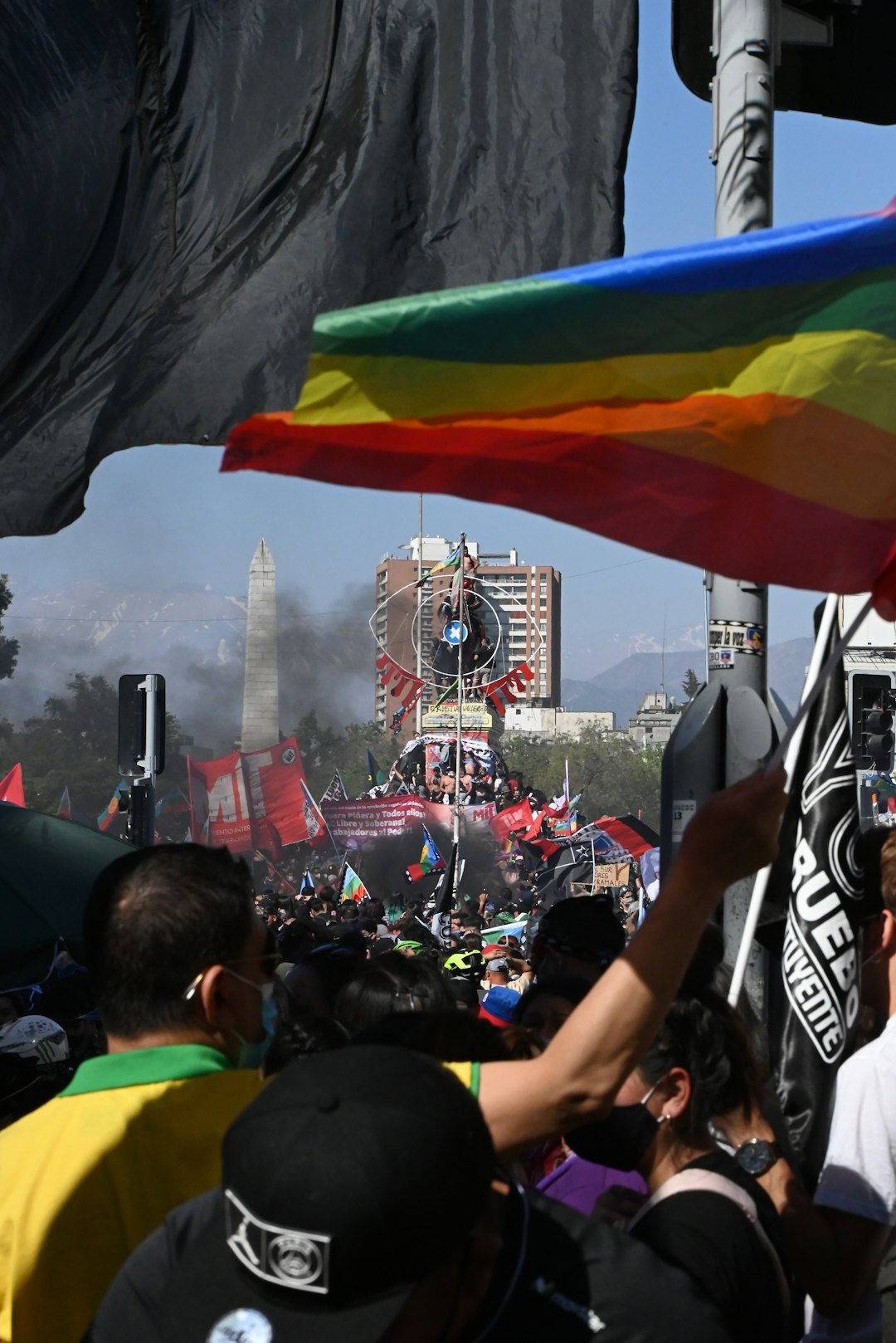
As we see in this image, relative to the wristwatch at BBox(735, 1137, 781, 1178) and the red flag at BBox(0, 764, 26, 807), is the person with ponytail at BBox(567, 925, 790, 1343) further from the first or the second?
the red flag at BBox(0, 764, 26, 807)

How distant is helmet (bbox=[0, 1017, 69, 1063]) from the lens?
219 inches

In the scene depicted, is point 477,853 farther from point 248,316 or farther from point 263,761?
point 248,316

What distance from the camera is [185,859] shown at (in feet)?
7.41

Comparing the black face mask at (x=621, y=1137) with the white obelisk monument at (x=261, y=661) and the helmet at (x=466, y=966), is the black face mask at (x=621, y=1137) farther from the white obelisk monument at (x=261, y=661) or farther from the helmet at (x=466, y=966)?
the white obelisk monument at (x=261, y=661)

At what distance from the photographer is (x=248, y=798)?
44.2 m

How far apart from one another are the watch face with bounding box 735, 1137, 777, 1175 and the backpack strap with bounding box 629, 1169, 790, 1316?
24 cm

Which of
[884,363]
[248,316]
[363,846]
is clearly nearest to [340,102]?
[248,316]

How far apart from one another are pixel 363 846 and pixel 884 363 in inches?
1523

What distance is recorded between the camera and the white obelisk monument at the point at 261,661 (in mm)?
106875

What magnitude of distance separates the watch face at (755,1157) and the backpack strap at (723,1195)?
9.3 inches

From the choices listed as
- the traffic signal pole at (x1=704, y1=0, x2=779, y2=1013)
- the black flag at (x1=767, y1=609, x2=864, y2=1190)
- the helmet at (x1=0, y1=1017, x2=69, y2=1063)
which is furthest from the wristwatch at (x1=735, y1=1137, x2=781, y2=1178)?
the helmet at (x1=0, y1=1017, x2=69, y2=1063)

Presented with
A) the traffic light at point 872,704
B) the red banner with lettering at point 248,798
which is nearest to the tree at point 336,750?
the red banner with lettering at point 248,798

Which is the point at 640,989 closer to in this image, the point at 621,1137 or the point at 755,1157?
the point at 621,1137

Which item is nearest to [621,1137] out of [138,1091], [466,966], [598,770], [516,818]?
[138,1091]
